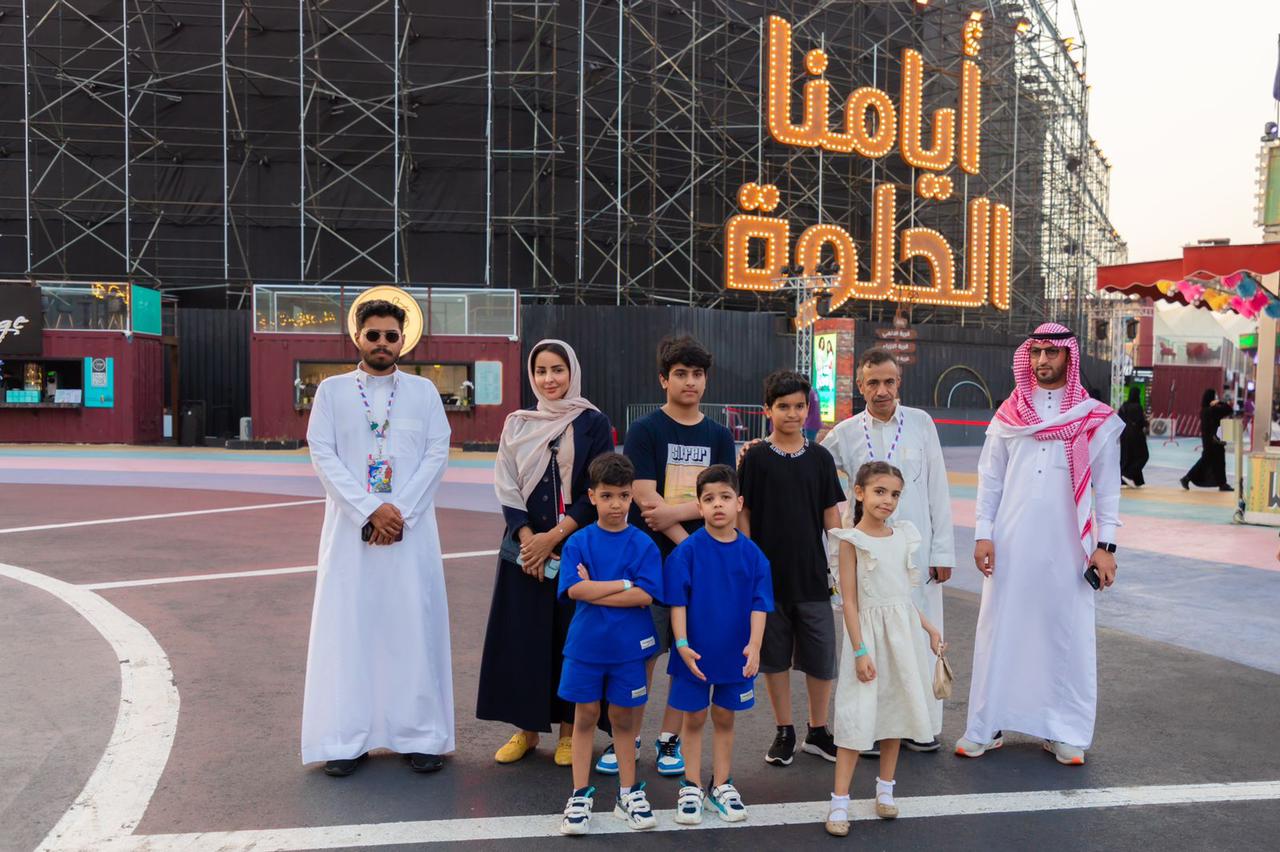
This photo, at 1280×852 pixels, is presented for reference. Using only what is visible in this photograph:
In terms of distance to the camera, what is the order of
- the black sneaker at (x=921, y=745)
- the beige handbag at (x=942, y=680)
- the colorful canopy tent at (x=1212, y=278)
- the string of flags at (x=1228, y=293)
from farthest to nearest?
1. the string of flags at (x=1228, y=293)
2. the colorful canopy tent at (x=1212, y=278)
3. the black sneaker at (x=921, y=745)
4. the beige handbag at (x=942, y=680)

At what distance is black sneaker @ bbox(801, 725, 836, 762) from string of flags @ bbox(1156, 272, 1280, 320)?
908 cm

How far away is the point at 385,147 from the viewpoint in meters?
27.9

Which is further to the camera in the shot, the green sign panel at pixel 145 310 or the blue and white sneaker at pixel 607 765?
the green sign panel at pixel 145 310

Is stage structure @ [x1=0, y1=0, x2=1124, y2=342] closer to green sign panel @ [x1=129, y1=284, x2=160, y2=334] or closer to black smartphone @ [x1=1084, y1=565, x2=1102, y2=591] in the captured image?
green sign panel @ [x1=129, y1=284, x2=160, y2=334]

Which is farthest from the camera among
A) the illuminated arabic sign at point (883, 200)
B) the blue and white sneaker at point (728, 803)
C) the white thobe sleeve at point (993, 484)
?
the illuminated arabic sign at point (883, 200)

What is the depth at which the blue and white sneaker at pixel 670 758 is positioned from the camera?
429 centimetres

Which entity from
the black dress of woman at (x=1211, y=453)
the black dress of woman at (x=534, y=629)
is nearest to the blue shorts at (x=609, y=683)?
the black dress of woman at (x=534, y=629)

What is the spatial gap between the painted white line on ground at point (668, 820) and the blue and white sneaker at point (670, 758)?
32 centimetres

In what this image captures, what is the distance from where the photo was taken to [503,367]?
23.8 m

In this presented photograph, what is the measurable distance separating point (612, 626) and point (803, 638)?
39.5 inches

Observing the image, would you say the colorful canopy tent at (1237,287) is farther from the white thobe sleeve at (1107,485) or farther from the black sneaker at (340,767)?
the black sneaker at (340,767)

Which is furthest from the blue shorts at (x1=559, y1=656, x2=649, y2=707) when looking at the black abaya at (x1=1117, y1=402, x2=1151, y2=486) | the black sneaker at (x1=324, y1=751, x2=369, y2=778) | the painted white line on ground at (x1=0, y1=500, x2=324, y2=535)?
the black abaya at (x1=1117, y1=402, x2=1151, y2=486)

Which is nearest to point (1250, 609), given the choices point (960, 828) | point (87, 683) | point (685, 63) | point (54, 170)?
point (960, 828)

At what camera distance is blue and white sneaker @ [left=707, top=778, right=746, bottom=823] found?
3.82 metres
